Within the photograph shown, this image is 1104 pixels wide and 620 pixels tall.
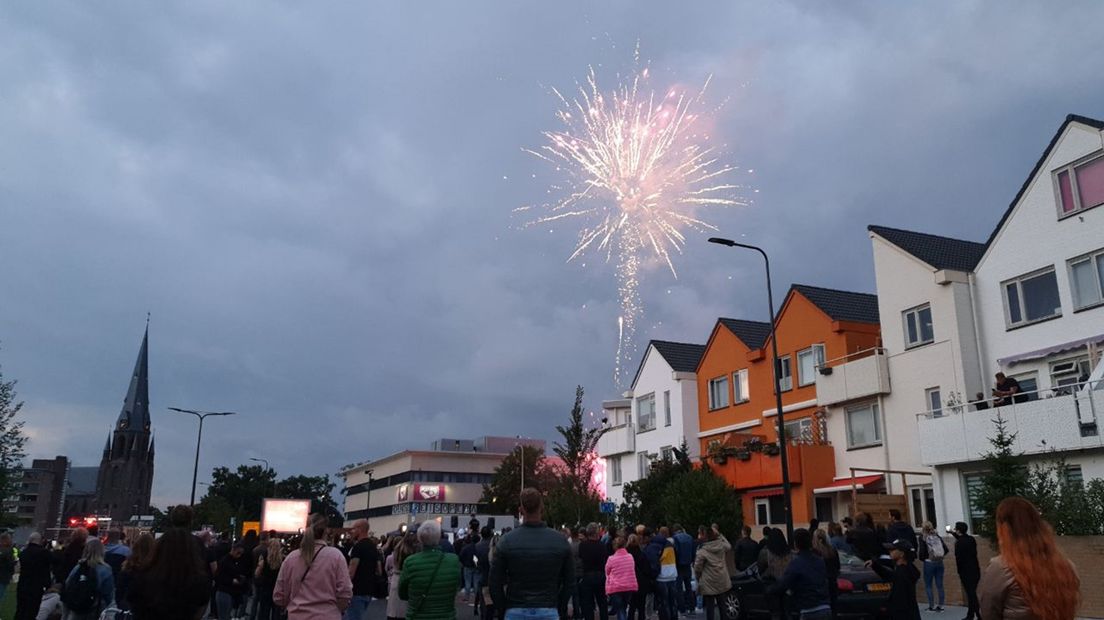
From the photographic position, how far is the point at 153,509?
15950 centimetres

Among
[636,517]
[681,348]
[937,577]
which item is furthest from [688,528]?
[681,348]

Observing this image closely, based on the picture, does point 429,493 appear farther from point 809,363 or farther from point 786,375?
point 809,363

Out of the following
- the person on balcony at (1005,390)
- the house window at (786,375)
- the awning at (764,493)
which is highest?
the house window at (786,375)

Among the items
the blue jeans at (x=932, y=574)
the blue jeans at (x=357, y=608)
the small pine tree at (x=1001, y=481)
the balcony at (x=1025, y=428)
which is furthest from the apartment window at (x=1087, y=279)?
the blue jeans at (x=357, y=608)

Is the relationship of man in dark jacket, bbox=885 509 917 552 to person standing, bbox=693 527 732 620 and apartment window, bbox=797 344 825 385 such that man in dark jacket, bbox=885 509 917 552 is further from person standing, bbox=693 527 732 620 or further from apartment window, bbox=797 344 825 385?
apartment window, bbox=797 344 825 385

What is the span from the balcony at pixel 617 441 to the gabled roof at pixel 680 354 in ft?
15.5

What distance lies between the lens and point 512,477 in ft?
264

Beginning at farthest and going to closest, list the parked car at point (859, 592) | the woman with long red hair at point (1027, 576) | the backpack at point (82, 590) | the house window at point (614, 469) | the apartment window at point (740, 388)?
the house window at point (614, 469)
the apartment window at point (740, 388)
the parked car at point (859, 592)
the backpack at point (82, 590)
the woman with long red hair at point (1027, 576)

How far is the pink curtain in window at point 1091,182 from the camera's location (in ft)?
76.4

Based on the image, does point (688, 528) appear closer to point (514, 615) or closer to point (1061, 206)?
point (1061, 206)

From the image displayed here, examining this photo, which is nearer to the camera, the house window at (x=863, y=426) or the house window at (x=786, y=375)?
the house window at (x=863, y=426)

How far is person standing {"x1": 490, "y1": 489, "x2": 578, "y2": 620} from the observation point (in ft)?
22.2

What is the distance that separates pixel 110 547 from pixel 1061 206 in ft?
81.5

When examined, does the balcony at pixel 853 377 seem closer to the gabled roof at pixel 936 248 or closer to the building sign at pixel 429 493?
the gabled roof at pixel 936 248
